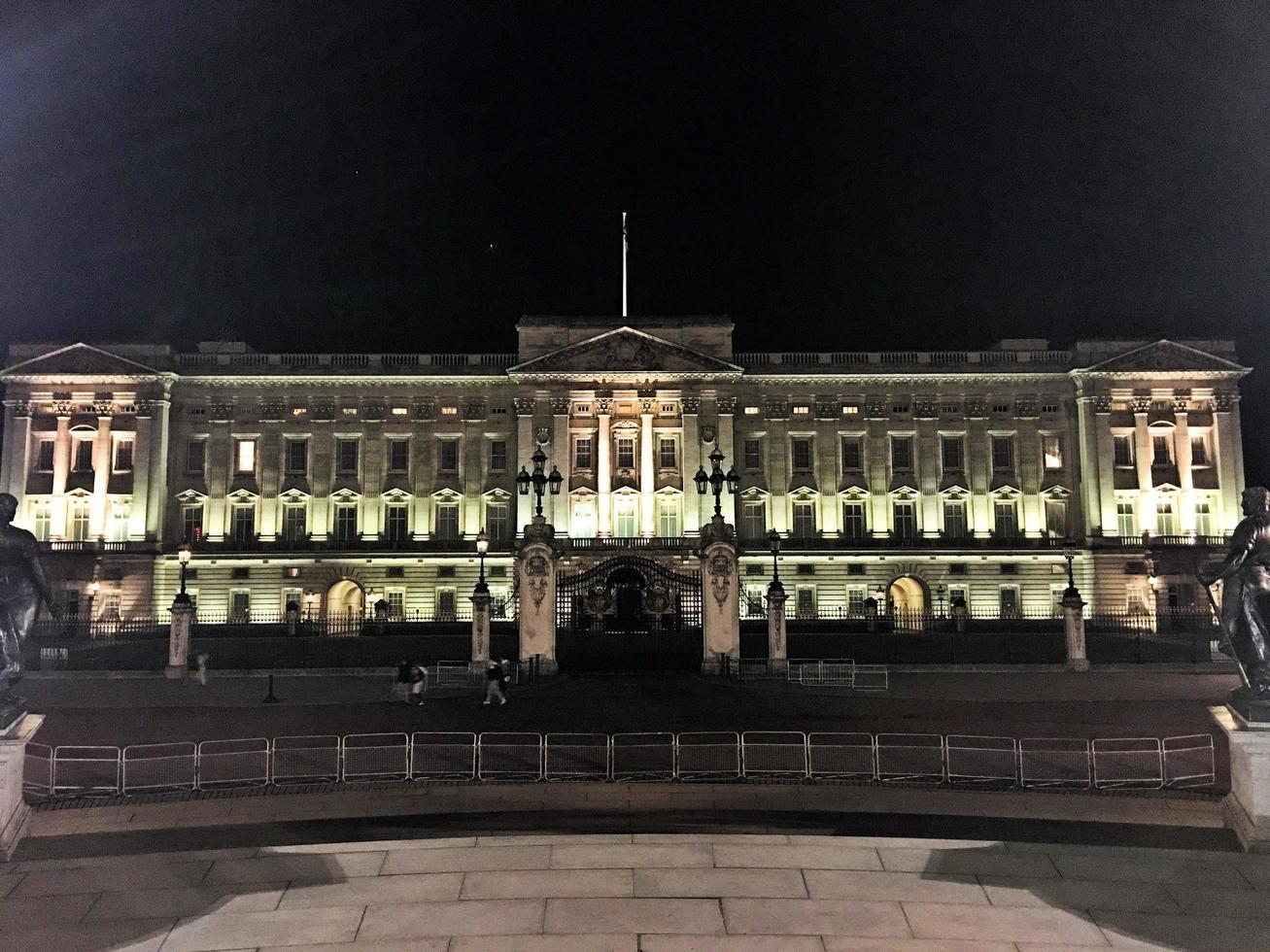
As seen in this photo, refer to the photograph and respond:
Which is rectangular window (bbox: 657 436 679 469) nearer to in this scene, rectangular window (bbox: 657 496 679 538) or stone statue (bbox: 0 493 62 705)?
rectangular window (bbox: 657 496 679 538)

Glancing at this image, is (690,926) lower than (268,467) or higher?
lower

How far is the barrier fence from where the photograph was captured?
44.7 feet

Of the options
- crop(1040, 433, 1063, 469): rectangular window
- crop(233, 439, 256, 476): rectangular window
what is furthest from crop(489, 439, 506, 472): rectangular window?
crop(1040, 433, 1063, 469): rectangular window

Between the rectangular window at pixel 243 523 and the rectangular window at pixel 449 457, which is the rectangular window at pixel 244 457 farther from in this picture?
the rectangular window at pixel 449 457

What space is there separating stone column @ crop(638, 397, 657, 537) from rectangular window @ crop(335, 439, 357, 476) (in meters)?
18.2

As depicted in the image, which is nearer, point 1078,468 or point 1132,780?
point 1132,780

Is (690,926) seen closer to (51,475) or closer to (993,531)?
(993,531)

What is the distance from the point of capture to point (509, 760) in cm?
1597

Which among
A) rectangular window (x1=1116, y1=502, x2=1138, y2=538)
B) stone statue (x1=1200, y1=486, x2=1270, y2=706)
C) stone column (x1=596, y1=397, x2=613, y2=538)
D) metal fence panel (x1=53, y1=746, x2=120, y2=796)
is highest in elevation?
stone column (x1=596, y1=397, x2=613, y2=538)

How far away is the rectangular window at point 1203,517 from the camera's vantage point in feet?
189

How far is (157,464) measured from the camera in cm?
5719

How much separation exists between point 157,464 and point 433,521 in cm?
1709

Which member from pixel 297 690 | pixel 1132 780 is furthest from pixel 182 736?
pixel 1132 780

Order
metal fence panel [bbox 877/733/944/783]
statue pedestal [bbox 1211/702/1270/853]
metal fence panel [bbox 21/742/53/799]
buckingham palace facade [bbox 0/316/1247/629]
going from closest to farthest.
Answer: statue pedestal [bbox 1211/702/1270/853], metal fence panel [bbox 21/742/53/799], metal fence panel [bbox 877/733/944/783], buckingham palace facade [bbox 0/316/1247/629]
